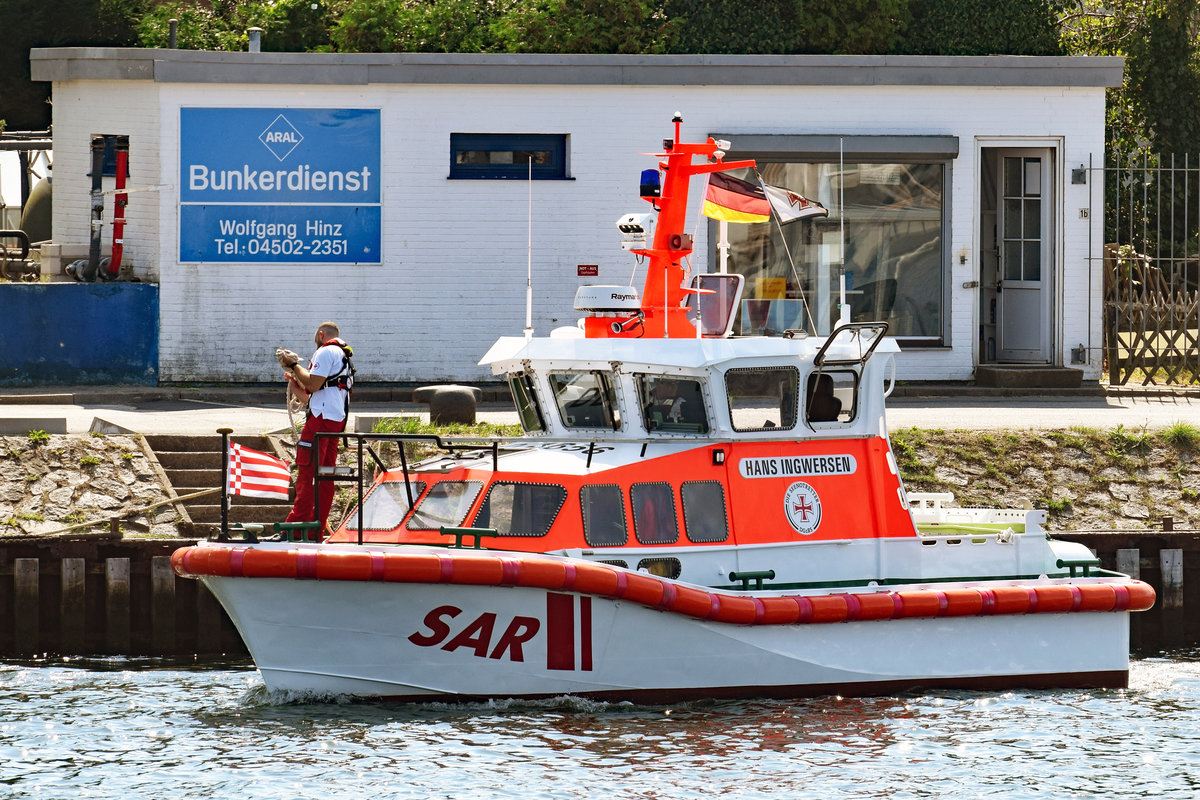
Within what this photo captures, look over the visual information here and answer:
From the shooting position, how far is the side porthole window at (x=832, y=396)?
38.9 feet

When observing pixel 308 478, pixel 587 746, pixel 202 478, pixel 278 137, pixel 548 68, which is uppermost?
pixel 548 68

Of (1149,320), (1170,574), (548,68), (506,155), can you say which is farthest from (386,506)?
(1149,320)

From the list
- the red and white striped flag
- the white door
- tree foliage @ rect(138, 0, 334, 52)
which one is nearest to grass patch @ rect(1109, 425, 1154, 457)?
the white door

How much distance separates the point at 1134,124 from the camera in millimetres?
29984

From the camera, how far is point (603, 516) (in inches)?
440

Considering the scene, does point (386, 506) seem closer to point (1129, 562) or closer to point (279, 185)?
point (1129, 562)

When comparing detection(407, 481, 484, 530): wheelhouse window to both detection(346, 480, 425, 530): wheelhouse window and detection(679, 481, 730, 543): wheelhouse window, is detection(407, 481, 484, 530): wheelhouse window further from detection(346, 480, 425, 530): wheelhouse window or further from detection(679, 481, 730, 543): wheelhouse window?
detection(679, 481, 730, 543): wheelhouse window

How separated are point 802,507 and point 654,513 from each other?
114cm

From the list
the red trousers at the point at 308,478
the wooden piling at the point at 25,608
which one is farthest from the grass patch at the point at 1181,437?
the wooden piling at the point at 25,608

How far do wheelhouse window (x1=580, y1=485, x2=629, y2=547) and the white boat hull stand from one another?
20.6 inches

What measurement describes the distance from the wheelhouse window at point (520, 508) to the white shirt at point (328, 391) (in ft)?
6.72

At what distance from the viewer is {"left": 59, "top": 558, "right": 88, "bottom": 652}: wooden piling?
13.6 m

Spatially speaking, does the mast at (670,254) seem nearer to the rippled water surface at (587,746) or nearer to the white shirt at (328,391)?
the white shirt at (328,391)

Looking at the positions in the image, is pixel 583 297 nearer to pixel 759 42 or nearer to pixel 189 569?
pixel 189 569
